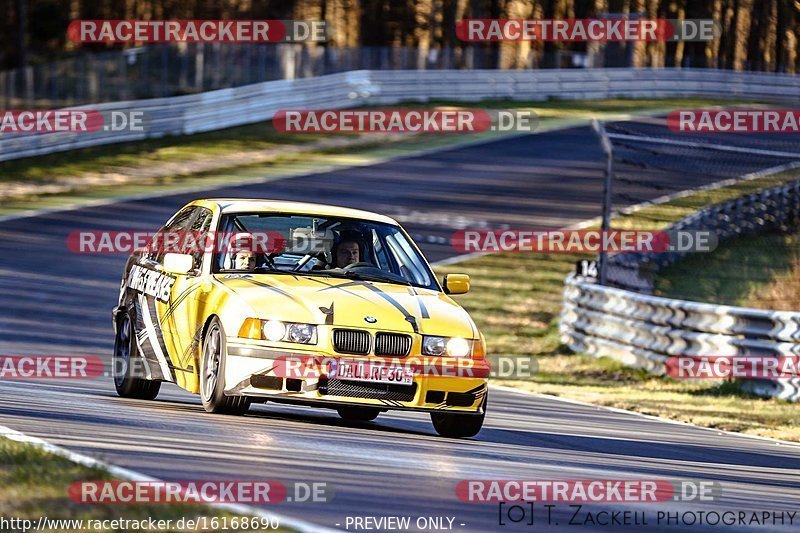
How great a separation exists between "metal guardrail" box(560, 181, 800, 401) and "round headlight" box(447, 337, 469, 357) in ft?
19.9

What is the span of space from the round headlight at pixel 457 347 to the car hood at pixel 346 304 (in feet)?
0.16

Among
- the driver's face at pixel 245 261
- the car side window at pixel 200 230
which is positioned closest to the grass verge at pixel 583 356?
the driver's face at pixel 245 261

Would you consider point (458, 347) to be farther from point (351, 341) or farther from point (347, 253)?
point (347, 253)

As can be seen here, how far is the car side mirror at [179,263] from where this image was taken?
10367mm

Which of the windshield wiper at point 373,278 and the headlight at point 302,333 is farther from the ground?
the windshield wiper at point 373,278

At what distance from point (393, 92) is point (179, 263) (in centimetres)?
3241

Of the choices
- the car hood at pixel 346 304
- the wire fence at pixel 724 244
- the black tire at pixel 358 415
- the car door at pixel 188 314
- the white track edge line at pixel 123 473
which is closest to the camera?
the white track edge line at pixel 123 473

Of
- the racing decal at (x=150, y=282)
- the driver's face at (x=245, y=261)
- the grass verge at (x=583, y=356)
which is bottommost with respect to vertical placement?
the grass verge at (x=583, y=356)

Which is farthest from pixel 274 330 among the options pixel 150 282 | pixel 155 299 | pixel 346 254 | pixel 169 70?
pixel 169 70

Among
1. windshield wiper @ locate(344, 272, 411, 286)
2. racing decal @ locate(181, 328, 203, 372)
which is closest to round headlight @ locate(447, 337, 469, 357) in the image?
windshield wiper @ locate(344, 272, 411, 286)

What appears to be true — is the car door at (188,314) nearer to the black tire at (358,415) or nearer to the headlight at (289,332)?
the headlight at (289,332)

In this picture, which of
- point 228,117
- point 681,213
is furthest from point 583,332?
point 228,117

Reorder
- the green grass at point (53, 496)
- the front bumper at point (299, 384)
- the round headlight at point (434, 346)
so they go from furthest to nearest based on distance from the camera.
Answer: the round headlight at point (434, 346)
the front bumper at point (299, 384)
the green grass at point (53, 496)

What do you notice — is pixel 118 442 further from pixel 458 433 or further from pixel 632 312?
pixel 632 312
